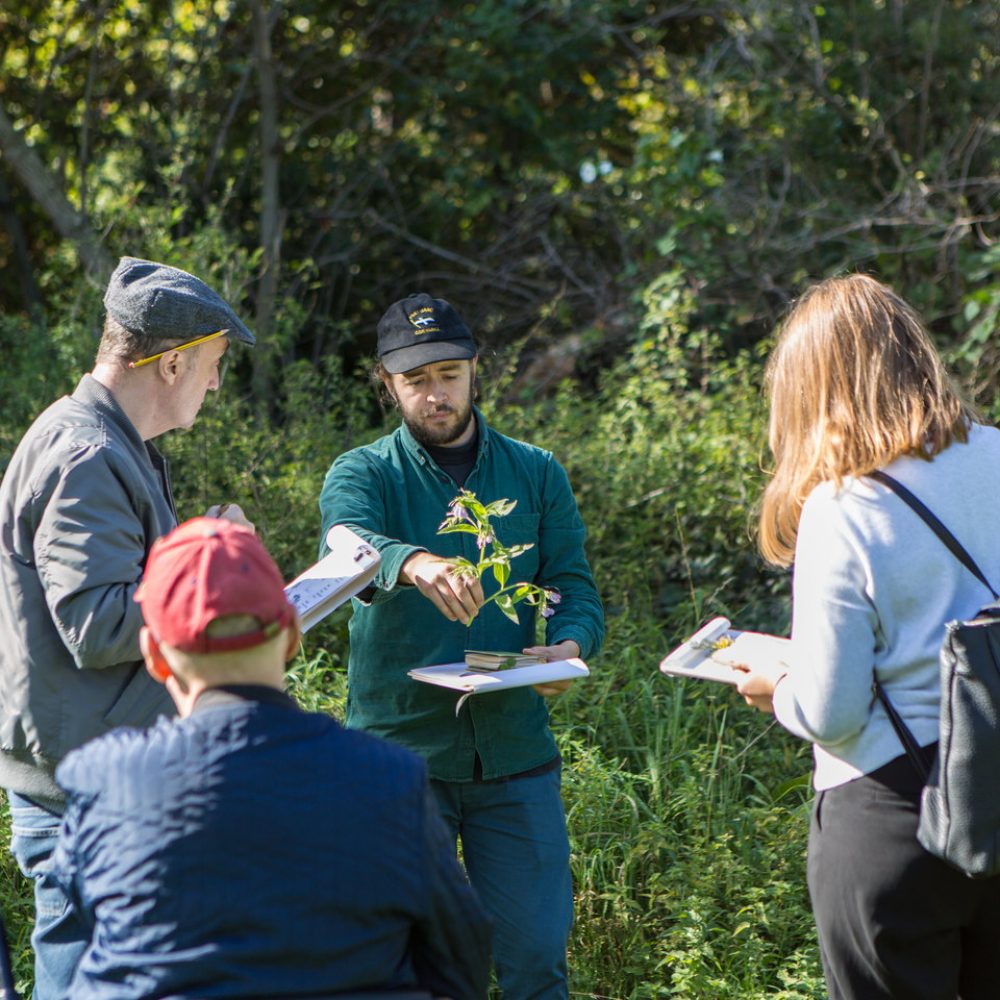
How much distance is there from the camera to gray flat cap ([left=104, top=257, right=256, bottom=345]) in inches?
108

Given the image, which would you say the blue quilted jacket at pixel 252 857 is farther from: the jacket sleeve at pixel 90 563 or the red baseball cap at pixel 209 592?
the jacket sleeve at pixel 90 563

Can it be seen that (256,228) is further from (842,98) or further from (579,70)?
(842,98)

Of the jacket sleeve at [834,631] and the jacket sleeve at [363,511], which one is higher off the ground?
the jacket sleeve at [363,511]

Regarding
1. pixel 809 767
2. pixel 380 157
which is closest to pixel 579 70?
pixel 380 157

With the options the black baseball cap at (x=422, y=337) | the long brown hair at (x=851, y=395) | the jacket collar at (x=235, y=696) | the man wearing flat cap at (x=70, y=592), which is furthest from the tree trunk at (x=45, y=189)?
the jacket collar at (x=235, y=696)

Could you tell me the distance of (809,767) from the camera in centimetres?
491

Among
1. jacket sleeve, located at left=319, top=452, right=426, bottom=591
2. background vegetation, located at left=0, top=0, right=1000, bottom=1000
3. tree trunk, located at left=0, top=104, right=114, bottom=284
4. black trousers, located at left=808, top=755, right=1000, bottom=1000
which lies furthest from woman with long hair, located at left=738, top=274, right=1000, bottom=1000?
tree trunk, located at left=0, top=104, right=114, bottom=284

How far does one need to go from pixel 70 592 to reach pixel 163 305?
0.66m

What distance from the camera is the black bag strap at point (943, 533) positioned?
7.57 ft

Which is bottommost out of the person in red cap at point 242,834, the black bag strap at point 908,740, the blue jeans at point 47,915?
the blue jeans at point 47,915

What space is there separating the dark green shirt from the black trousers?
102 cm

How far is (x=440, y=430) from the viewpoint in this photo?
3.40 m

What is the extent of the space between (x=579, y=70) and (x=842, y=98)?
6.75 ft

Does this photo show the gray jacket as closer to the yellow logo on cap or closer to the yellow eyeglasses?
the yellow eyeglasses
